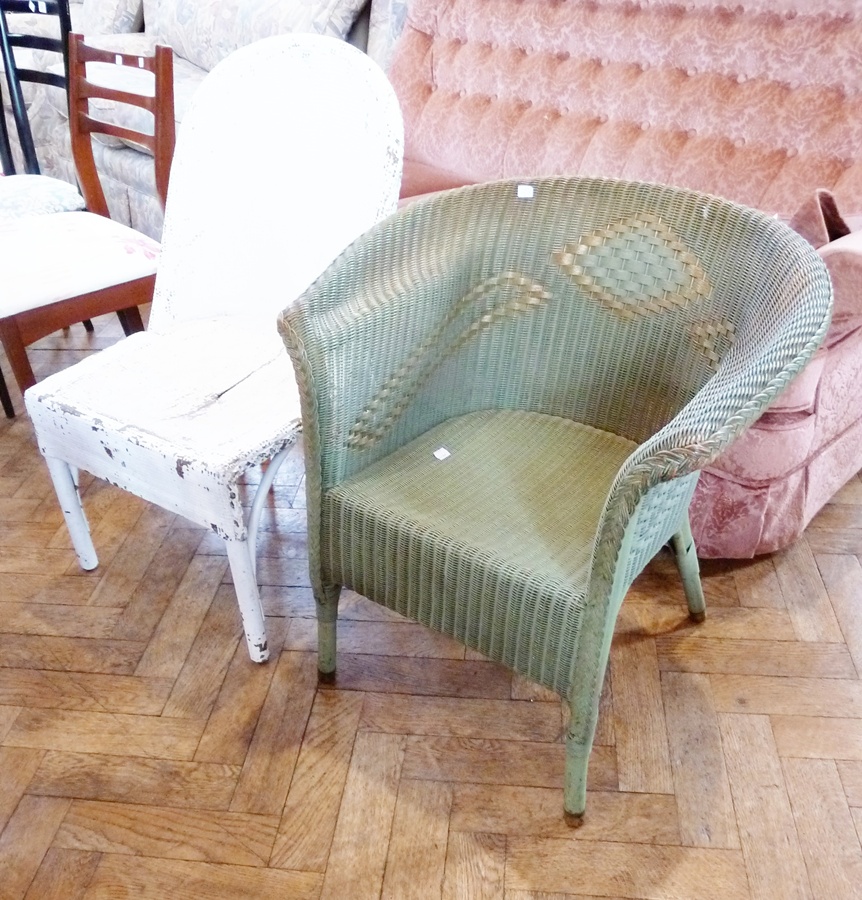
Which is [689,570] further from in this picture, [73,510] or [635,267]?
[73,510]

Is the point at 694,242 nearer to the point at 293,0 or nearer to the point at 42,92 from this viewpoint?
the point at 293,0

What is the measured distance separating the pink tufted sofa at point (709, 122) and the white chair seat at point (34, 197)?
0.86 m

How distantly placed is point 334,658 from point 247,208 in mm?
815

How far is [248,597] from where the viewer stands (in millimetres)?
1311

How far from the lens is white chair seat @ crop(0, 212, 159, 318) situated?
1.73 m

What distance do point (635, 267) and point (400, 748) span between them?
79 centimetres

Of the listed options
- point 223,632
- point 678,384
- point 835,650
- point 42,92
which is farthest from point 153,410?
point 42,92

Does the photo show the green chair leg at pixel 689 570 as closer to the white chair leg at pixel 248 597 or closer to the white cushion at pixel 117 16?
the white chair leg at pixel 248 597

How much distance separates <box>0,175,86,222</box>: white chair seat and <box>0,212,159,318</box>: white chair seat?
8cm

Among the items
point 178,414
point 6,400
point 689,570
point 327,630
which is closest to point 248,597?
point 327,630

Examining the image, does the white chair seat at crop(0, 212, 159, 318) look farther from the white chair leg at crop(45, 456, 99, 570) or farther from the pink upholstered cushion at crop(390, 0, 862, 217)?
the pink upholstered cushion at crop(390, 0, 862, 217)

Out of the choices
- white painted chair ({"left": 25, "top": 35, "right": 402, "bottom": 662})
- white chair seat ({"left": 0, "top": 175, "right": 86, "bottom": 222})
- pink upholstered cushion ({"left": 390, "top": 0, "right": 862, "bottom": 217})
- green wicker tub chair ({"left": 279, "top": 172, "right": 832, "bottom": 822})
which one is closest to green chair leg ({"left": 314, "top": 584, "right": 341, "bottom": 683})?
green wicker tub chair ({"left": 279, "top": 172, "right": 832, "bottom": 822})

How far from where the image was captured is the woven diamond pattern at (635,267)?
117 cm

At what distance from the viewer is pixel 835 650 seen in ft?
4.66
